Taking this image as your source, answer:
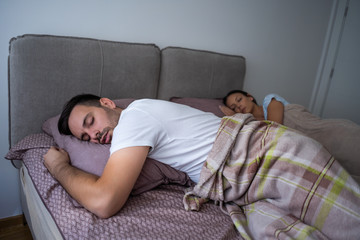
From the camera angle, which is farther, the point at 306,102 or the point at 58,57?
the point at 306,102

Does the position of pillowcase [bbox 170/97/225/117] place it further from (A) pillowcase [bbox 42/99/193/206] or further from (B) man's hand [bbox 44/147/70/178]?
(B) man's hand [bbox 44/147/70/178]

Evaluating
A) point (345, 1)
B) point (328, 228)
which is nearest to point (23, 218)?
point (328, 228)

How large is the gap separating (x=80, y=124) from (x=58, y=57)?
18.9 inches

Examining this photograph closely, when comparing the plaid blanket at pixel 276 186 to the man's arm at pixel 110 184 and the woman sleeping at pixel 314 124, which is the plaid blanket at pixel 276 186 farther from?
the woman sleeping at pixel 314 124

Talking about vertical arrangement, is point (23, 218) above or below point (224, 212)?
below

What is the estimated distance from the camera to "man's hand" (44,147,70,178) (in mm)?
1039

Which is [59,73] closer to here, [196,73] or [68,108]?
[68,108]

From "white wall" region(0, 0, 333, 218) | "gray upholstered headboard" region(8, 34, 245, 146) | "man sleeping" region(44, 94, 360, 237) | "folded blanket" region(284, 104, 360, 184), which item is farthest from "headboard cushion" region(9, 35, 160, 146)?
"folded blanket" region(284, 104, 360, 184)

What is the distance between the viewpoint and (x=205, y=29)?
2078 millimetres

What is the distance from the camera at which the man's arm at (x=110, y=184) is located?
84 centimetres

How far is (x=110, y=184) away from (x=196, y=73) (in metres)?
1.20

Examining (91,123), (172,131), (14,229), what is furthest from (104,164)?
(14,229)

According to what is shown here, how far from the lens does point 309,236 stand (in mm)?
793

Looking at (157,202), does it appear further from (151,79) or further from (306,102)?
(306,102)
